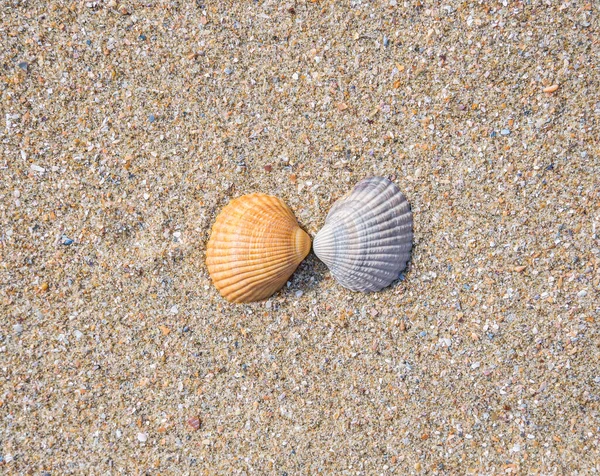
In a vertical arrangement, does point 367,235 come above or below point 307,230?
above

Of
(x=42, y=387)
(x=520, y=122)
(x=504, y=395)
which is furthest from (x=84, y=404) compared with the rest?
(x=520, y=122)

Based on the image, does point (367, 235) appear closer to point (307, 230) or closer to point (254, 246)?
point (307, 230)

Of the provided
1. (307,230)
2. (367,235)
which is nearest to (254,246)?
(307,230)

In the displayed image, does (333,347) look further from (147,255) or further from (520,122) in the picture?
(520,122)
